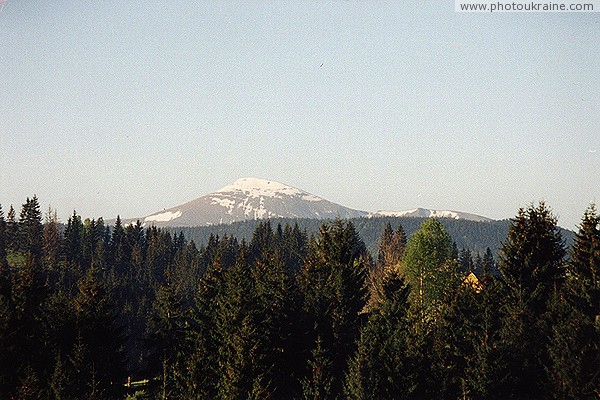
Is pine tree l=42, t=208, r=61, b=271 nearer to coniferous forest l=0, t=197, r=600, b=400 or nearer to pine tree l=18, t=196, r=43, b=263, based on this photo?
pine tree l=18, t=196, r=43, b=263

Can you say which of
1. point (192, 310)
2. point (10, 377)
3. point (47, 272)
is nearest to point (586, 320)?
point (192, 310)

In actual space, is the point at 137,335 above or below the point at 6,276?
below

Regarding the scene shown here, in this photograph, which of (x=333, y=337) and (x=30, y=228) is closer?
(x=333, y=337)

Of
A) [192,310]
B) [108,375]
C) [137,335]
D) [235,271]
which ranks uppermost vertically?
[235,271]

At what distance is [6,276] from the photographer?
52.9 metres

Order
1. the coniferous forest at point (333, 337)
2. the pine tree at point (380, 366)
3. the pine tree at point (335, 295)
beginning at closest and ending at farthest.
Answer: the pine tree at point (380, 366) → the coniferous forest at point (333, 337) → the pine tree at point (335, 295)

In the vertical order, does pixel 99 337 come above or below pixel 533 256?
below

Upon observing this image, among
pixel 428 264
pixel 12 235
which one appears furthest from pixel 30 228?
pixel 428 264

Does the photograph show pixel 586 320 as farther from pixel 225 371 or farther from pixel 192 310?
pixel 192 310

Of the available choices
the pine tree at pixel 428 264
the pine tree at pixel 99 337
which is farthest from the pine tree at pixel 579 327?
the pine tree at pixel 99 337

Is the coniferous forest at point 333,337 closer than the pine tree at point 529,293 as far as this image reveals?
Yes

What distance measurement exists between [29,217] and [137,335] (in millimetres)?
48259

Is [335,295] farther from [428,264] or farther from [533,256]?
[428,264]

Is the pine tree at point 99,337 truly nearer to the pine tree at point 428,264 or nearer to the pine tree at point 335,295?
the pine tree at point 335,295
